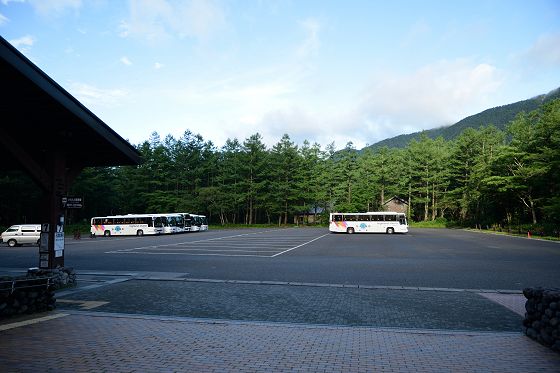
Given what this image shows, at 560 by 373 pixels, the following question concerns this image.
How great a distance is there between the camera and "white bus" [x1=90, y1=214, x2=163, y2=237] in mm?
45469

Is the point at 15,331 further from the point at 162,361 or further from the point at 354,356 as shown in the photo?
the point at 354,356

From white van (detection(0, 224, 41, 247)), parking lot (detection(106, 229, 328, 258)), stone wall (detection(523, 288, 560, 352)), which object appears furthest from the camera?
white van (detection(0, 224, 41, 247))

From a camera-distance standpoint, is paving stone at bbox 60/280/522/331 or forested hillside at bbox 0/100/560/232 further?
forested hillside at bbox 0/100/560/232

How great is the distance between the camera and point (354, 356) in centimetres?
555

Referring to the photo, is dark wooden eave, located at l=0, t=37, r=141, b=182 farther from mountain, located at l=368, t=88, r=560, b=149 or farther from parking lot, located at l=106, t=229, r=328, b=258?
mountain, located at l=368, t=88, r=560, b=149

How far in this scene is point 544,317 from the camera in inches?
245

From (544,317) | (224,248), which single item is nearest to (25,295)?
(544,317)

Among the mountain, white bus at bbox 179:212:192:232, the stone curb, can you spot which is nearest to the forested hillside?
white bus at bbox 179:212:192:232

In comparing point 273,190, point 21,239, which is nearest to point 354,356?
point 21,239

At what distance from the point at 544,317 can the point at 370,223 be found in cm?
3867

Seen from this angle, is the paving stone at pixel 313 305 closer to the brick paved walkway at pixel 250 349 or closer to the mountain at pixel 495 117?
the brick paved walkway at pixel 250 349

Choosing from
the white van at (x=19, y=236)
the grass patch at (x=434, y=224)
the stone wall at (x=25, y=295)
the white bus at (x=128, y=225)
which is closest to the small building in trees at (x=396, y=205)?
the grass patch at (x=434, y=224)

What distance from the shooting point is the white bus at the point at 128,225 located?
4547 centimetres

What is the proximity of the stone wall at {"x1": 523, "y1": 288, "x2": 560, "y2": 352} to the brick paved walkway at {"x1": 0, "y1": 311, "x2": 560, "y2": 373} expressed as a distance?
0.17 metres
